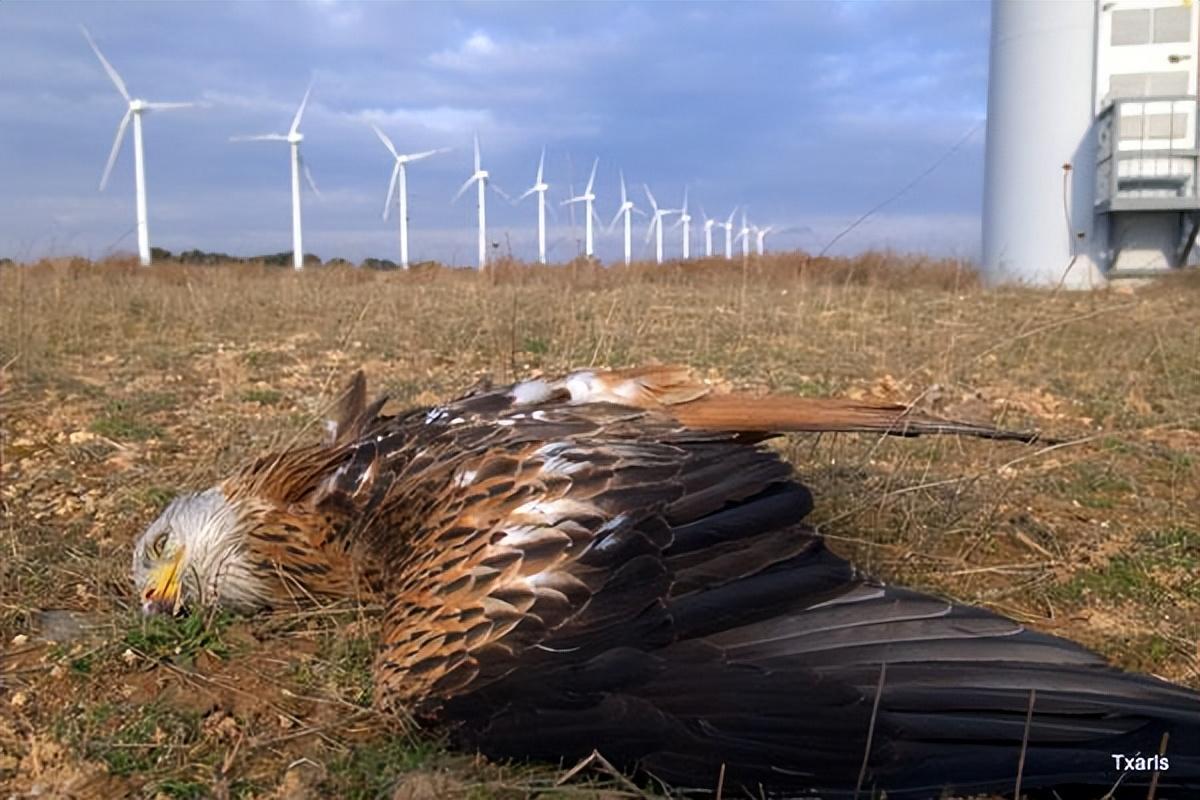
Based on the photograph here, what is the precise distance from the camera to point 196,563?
3.17 meters

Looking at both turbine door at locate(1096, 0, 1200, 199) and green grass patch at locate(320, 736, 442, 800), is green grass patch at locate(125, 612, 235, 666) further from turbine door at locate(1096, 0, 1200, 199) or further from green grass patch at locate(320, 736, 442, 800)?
turbine door at locate(1096, 0, 1200, 199)

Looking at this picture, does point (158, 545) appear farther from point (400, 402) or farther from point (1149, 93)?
point (1149, 93)

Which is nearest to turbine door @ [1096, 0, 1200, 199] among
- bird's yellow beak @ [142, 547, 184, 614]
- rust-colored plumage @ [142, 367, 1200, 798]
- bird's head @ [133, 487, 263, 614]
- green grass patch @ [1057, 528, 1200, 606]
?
green grass patch @ [1057, 528, 1200, 606]

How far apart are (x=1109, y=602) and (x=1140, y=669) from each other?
497 mm

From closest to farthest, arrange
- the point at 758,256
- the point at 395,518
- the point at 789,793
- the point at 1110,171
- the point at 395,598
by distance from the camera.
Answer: the point at 789,793 → the point at 395,598 → the point at 395,518 → the point at 1110,171 → the point at 758,256

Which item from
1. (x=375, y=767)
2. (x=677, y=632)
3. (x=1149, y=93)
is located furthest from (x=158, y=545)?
(x=1149, y=93)

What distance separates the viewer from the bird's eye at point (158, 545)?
326 cm

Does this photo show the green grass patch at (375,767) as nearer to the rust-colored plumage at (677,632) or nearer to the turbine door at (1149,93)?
the rust-colored plumage at (677,632)

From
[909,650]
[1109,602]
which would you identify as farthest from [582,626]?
[1109,602]

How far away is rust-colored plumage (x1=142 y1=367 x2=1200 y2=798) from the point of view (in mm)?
2172

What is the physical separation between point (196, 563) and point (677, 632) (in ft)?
5.51

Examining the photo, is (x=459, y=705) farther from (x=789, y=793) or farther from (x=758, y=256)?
(x=758, y=256)

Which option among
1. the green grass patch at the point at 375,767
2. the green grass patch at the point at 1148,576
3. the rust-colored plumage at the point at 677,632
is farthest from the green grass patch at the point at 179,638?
the green grass patch at the point at 1148,576

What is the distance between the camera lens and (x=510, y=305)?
9.29 m
